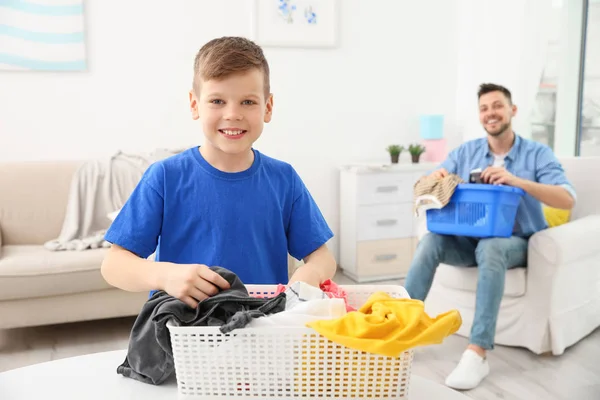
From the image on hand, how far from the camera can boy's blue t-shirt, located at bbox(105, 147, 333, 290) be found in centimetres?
108

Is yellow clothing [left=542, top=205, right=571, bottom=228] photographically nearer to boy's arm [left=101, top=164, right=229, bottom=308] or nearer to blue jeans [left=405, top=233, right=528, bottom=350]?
blue jeans [left=405, top=233, right=528, bottom=350]

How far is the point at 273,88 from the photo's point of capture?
13.2 ft

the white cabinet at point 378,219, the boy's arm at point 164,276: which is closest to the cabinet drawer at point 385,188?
the white cabinet at point 378,219

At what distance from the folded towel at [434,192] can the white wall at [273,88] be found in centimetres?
156

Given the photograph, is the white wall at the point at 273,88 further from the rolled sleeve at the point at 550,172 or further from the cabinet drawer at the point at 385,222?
the rolled sleeve at the point at 550,172

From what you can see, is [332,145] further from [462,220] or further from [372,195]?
[462,220]

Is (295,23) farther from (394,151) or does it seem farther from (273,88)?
(394,151)

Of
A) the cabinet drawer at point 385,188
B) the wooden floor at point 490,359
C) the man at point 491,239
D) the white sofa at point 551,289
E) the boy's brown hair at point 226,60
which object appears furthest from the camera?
the cabinet drawer at point 385,188

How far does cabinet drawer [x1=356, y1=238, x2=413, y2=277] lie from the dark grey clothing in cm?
309

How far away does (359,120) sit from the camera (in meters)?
4.25

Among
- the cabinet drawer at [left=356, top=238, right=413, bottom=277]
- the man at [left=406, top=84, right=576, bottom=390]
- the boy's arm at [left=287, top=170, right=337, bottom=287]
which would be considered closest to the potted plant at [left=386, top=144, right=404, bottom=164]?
the cabinet drawer at [left=356, top=238, right=413, bottom=277]

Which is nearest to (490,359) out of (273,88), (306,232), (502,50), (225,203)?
(306,232)

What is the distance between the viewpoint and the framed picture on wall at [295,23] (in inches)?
153

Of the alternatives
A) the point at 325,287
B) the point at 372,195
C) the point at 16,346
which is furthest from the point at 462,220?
the point at 16,346
